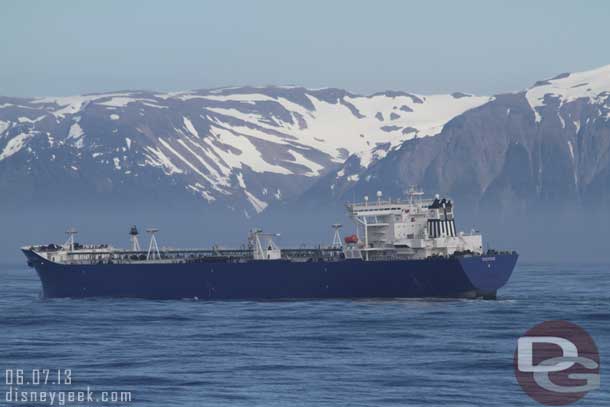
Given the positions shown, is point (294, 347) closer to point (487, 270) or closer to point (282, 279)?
point (487, 270)

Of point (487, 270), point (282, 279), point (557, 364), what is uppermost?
point (487, 270)

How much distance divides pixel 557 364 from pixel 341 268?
36.6 metres

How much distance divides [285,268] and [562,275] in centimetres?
5375

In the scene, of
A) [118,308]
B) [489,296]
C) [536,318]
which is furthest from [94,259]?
[536,318]

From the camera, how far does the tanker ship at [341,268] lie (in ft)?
335

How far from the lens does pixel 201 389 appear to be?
64812 millimetres

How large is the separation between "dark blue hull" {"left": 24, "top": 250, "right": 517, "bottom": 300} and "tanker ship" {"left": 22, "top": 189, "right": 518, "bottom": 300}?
7cm

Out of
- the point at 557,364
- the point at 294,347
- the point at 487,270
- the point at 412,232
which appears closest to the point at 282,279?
the point at 412,232

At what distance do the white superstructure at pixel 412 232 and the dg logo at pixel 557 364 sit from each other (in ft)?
68.0

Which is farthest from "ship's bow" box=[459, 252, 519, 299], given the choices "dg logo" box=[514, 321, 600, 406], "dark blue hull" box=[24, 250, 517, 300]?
"dg logo" box=[514, 321, 600, 406]

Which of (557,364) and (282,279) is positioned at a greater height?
(282,279)

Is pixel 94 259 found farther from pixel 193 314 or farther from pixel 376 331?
pixel 376 331

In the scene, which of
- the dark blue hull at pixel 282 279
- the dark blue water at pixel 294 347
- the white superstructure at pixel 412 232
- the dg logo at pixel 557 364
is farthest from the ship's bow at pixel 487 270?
the dg logo at pixel 557 364

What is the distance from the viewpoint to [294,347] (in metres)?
78.5
